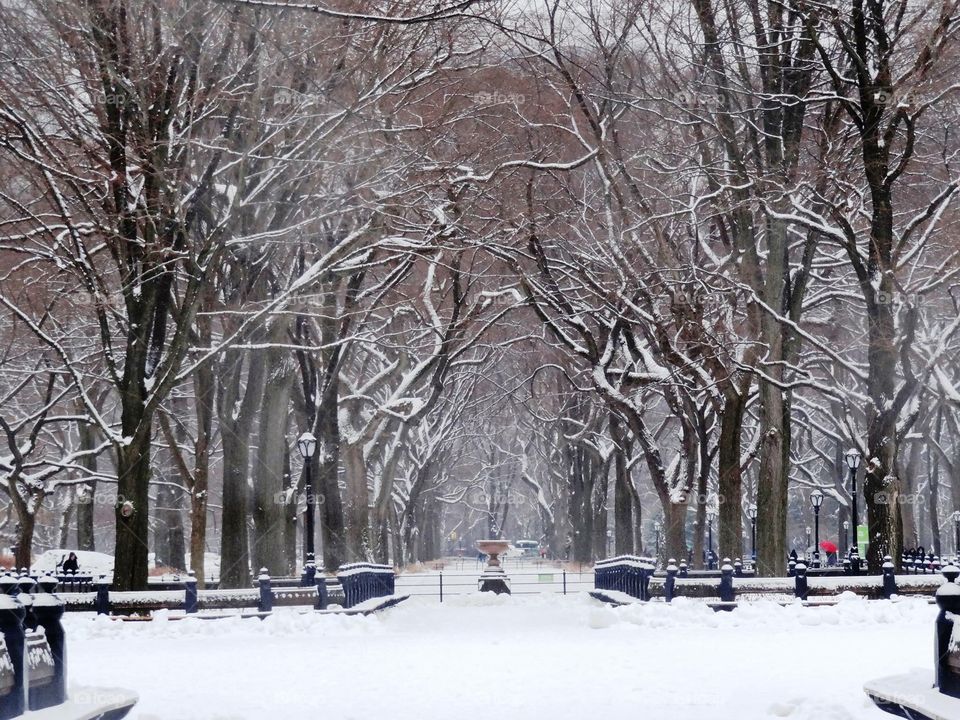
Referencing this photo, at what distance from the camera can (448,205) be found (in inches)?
1104

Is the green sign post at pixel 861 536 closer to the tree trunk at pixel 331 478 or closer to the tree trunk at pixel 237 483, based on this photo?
the tree trunk at pixel 331 478

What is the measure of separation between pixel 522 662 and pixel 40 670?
7307 millimetres

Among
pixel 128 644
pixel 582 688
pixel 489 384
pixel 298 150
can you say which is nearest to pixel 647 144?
pixel 298 150

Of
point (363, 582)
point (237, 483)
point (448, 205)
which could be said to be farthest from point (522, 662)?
point (237, 483)

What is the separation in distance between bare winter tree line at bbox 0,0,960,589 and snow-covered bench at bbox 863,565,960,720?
1191 centimetres

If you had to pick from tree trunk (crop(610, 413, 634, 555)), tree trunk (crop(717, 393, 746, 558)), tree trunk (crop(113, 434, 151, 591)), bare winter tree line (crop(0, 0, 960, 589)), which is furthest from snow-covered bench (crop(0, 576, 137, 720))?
tree trunk (crop(610, 413, 634, 555))

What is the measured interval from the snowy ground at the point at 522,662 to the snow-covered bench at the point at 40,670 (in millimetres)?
659

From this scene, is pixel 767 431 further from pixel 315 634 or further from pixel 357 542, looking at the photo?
pixel 357 542

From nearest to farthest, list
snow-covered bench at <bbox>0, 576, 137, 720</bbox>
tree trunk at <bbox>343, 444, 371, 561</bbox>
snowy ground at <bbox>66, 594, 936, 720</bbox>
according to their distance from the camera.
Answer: snow-covered bench at <bbox>0, 576, 137, 720</bbox>, snowy ground at <bbox>66, 594, 936, 720</bbox>, tree trunk at <bbox>343, 444, 371, 561</bbox>

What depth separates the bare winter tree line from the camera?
73.2 feet

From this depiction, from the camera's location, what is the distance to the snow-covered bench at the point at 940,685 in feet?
28.8

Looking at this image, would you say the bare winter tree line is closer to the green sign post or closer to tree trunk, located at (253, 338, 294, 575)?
tree trunk, located at (253, 338, 294, 575)

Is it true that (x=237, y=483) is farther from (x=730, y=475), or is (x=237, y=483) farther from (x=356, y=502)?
(x=730, y=475)

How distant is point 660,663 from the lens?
14516 millimetres
